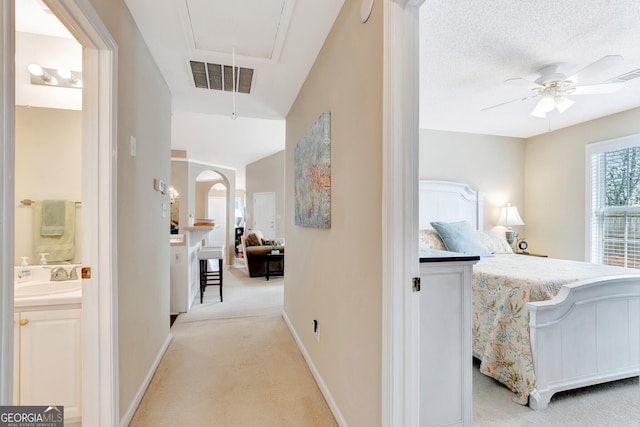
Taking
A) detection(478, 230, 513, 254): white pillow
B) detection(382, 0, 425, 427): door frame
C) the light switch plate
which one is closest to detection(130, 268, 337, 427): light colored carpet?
detection(382, 0, 425, 427): door frame

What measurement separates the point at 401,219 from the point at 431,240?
275 cm

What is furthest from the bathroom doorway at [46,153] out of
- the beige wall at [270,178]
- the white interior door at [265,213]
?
the white interior door at [265,213]

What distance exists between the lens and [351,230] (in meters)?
1.60

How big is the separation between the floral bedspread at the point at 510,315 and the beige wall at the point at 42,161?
2.99 m

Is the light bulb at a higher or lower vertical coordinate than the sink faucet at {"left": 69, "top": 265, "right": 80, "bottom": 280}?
higher

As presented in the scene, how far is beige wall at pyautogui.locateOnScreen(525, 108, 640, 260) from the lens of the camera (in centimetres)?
400

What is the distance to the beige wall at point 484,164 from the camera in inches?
176

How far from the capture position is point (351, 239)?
160 centimetres

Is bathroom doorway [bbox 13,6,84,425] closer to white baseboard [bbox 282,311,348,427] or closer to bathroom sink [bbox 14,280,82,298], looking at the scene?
bathroom sink [bbox 14,280,82,298]

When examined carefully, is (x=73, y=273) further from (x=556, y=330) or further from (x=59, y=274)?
(x=556, y=330)

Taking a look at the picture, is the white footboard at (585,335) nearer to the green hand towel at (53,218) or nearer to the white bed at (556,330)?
the white bed at (556,330)

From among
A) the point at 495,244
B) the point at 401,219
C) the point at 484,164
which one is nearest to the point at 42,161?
the point at 401,219

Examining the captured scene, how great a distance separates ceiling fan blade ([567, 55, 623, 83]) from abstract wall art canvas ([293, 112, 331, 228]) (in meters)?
1.94

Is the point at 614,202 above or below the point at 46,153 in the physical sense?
below
